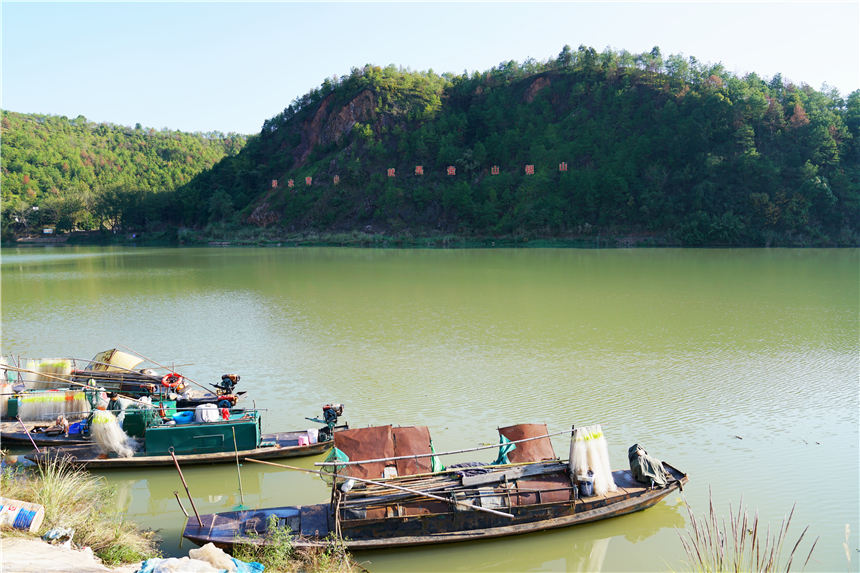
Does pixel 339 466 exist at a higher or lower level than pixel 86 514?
higher

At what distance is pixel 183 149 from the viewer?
144m

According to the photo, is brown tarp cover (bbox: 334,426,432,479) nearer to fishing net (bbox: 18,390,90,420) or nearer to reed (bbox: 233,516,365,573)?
reed (bbox: 233,516,365,573)

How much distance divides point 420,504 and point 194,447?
472cm

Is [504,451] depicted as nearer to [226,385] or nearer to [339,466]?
[339,466]

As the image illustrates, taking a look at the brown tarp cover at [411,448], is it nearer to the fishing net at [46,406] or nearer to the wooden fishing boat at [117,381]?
the wooden fishing boat at [117,381]

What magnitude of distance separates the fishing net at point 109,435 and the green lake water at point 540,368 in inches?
17.2

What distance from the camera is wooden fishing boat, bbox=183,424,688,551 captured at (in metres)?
7.53

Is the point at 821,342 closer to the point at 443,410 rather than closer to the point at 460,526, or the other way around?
the point at 443,410

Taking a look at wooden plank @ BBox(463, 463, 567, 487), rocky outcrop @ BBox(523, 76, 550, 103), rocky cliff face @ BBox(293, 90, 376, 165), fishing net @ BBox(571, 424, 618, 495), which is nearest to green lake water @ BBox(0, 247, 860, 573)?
fishing net @ BBox(571, 424, 618, 495)

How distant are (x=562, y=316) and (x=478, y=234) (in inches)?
1939

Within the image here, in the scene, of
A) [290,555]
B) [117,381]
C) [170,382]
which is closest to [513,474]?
[290,555]

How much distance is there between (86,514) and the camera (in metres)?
7.91

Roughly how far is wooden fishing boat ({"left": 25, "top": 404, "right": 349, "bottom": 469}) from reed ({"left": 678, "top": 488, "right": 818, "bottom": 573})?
19.8ft

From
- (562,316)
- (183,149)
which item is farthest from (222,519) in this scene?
(183,149)
